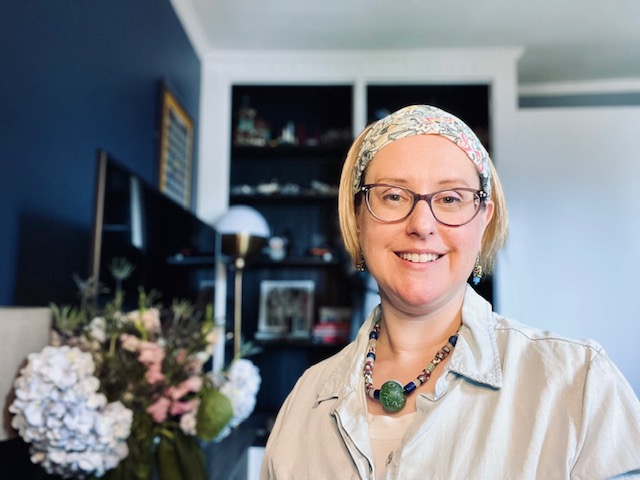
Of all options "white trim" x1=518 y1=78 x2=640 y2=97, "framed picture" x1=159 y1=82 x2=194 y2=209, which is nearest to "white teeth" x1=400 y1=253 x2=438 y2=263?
"framed picture" x1=159 y1=82 x2=194 y2=209

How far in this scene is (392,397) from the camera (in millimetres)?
832

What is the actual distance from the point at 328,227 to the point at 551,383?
138 inches

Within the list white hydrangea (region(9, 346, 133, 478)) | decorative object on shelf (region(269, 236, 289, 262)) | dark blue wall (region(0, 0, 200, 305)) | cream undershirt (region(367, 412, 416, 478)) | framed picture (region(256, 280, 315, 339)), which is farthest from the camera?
framed picture (region(256, 280, 315, 339))

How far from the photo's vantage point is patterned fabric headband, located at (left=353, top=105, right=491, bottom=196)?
84 centimetres

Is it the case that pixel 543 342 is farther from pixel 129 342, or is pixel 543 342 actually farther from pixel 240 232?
pixel 240 232

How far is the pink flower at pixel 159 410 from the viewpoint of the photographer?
3.86 feet

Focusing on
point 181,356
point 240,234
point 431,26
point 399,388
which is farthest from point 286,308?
point 399,388

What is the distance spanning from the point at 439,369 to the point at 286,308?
3.23 metres

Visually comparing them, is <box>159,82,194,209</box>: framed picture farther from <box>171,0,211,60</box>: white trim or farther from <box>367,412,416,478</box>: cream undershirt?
<box>367,412,416,478</box>: cream undershirt

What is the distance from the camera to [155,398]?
1.20m

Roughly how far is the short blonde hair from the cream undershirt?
29 cm

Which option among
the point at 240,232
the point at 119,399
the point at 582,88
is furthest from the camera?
the point at 582,88

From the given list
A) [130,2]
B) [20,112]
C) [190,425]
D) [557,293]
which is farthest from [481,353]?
[557,293]

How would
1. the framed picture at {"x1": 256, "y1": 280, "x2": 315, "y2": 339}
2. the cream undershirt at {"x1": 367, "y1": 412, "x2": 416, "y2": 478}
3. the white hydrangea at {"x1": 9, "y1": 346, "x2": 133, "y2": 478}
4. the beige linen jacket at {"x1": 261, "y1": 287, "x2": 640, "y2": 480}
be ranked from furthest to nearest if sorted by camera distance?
1. the framed picture at {"x1": 256, "y1": 280, "x2": 315, "y2": 339}
2. the white hydrangea at {"x1": 9, "y1": 346, "x2": 133, "y2": 478}
3. the cream undershirt at {"x1": 367, "y1": 412, "x2": 416, "y2": 478}
4. the beige linen jacket at {"x1": 261, "y1": 287, "x2": 640, "y2": 480}
